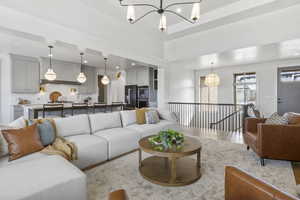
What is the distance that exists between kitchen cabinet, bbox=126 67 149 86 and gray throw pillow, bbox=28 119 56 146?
5133 mm

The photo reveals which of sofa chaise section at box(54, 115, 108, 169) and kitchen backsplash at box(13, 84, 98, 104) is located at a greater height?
kitchen backsplash at box(13, 84, 98, 104)

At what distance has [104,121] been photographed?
10.9ft

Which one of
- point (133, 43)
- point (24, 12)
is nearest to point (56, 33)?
point (24, 12)

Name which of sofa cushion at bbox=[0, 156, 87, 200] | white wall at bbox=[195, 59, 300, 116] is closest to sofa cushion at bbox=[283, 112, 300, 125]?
sofa cushion at bbox=[0, 156, 87, 200]

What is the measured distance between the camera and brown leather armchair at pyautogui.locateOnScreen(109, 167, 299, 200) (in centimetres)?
90

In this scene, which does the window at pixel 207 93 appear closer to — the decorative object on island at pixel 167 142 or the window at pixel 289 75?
the window at pixel 289 75

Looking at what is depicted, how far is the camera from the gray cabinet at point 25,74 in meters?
5.63

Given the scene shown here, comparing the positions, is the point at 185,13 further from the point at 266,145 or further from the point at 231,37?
the point at 266,145

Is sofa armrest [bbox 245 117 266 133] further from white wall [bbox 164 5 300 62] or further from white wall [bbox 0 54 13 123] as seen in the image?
white wall [bbox 0 54 13 123]

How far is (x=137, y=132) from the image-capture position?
332 centimetres

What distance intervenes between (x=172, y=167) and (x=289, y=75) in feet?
22.0

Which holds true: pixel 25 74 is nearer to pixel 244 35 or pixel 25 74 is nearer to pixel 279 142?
pixel 244 35

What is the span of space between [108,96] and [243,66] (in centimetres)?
722

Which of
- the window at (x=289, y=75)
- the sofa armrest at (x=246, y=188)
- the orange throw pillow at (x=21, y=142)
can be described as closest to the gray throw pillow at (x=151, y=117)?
the orange throw pillow at (x=21, y=142)
